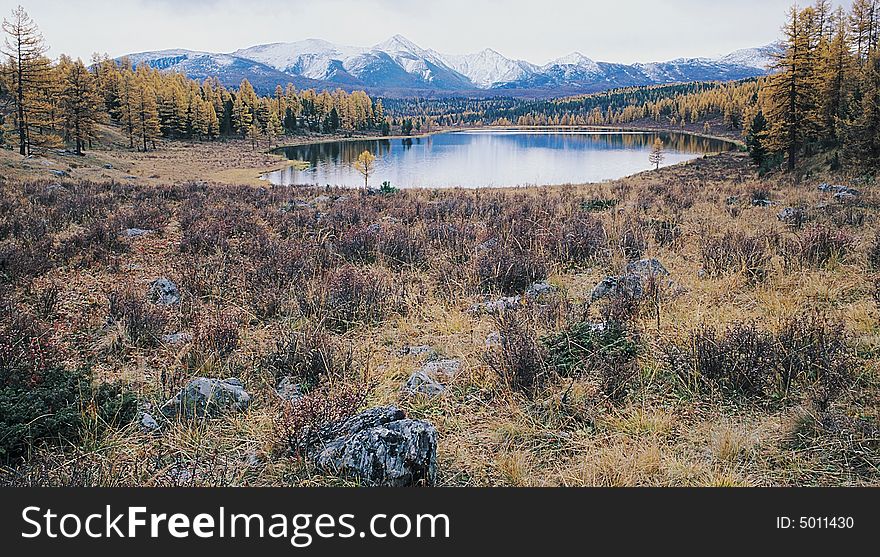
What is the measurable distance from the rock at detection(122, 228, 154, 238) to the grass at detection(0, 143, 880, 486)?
211mm

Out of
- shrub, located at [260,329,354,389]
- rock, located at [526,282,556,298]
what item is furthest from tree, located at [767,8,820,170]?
shrub, located at [260,329,354,389]

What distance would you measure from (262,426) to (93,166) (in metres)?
55.5

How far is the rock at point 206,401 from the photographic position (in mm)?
3977

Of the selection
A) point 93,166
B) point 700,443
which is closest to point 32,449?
point 700,443

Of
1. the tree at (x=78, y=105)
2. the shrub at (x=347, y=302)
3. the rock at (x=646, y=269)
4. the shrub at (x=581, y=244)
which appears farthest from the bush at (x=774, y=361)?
the tree at (x=78, y=105)

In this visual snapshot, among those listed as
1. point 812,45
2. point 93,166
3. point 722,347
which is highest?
point 812,45

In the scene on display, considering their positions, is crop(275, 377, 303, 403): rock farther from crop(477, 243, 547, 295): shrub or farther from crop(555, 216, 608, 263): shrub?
crop(555, 216, 608, 263): shrub

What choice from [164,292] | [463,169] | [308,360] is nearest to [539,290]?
[308,360]

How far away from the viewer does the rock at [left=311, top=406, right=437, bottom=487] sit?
3.00 meters

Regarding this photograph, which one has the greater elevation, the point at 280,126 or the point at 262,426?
the point at 280,126

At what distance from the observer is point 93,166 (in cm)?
4822

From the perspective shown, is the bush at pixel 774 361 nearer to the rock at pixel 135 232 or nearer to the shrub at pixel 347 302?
the shrub at pixel 347 302

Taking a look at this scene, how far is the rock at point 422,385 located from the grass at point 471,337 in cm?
12
